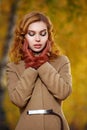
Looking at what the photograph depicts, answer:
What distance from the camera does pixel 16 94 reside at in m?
3.59

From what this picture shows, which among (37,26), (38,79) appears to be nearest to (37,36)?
(37,26)

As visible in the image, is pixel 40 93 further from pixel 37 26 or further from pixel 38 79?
pixel 37 26

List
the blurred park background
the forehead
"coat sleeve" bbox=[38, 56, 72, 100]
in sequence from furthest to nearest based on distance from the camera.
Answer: the blurred park background → the forehead → "coat sleeve" bbox=[38, 56, 72, 100]

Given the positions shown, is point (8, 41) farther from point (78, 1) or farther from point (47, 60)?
point (47, 60)

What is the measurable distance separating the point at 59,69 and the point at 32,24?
1.06ft

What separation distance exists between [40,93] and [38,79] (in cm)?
10

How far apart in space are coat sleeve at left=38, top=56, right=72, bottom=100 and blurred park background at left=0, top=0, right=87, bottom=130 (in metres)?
4.88

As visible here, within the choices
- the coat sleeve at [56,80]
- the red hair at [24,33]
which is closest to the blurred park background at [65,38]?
the red hair at [24,33]

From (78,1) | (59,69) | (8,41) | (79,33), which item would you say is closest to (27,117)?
(59,69)

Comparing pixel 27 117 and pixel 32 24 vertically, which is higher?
pixel 32 24

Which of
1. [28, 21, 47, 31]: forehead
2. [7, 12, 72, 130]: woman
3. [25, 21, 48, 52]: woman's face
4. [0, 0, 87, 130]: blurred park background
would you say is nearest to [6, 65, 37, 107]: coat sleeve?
[7, 12, 72, 130]: woman

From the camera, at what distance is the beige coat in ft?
11.7

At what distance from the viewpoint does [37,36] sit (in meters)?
3.67

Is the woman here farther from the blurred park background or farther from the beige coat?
the blurred park background
